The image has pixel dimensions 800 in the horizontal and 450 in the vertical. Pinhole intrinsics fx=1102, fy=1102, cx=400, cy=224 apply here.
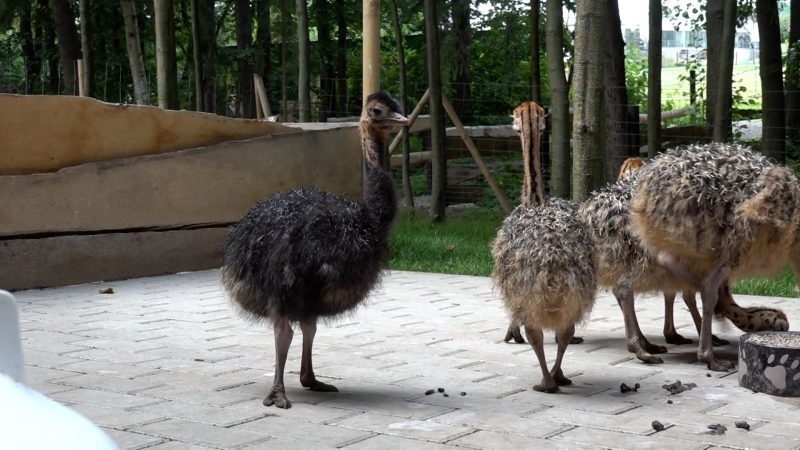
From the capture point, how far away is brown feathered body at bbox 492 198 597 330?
5.62m

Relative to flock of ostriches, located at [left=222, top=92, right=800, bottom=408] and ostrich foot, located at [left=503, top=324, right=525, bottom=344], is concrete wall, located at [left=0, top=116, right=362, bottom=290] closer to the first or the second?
flock of ostriches, located at [left=222, top=92, right=800, bottom=408]

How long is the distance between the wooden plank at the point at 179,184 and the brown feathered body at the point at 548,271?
521 centimetres

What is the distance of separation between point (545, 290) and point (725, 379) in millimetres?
1330

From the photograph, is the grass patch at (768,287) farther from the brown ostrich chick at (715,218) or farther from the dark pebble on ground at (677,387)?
the dark pebble on ground at (677,387)

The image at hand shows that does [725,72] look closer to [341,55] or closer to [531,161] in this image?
[531,161]

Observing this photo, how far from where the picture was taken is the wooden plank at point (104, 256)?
9.55 meters

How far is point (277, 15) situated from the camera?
21.8 meters

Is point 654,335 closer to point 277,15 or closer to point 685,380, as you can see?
point 685,380

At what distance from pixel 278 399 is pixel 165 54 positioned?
23.6 ft

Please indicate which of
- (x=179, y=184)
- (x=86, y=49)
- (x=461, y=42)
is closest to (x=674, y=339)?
(x=179, y=184)

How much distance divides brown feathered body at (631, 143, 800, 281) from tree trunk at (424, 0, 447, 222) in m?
7.79

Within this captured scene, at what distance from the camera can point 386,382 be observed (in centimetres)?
618

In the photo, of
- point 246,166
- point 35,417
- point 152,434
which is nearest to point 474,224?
point 246,166

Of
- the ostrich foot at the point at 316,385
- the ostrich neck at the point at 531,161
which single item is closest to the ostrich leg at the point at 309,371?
the ostrich foot at the point at 316,385
